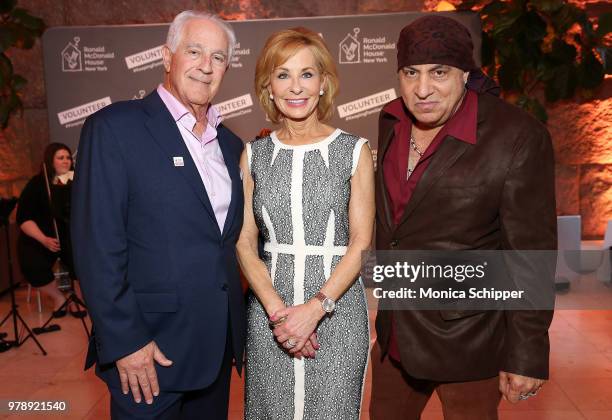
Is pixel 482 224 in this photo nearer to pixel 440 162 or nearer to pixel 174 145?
pixel 440 162

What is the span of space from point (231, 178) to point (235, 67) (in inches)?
171

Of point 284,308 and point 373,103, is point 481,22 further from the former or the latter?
point 284,308

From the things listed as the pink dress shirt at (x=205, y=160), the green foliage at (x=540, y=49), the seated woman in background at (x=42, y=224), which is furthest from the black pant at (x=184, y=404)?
the green foliage at (x=540, y=49)

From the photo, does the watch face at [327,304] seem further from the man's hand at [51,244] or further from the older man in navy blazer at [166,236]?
the man's hand at [51,244]

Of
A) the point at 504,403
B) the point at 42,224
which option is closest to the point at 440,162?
the point at 504,403

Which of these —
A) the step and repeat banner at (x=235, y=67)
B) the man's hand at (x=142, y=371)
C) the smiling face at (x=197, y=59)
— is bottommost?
the man's hand at (x=142, y=371)

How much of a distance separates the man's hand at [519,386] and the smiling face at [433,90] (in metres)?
0.85

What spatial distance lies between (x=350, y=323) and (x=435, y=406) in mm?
1753

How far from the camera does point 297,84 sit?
2.13 meters

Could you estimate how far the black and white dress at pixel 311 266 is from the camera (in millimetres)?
2168

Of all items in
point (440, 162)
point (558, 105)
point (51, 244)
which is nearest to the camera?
point (440, 162)

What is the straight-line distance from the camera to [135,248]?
1941 millimetres

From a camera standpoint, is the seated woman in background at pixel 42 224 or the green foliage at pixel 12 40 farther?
the green foliage at pixel 12 40

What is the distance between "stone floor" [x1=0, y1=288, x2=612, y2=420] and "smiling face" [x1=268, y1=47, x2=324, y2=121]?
6.79ft
